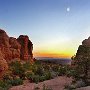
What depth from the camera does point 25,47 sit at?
159 ft

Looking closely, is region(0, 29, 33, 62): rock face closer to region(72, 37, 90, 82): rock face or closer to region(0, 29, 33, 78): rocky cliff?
region(0, 29, 33, 78): rocky cliff

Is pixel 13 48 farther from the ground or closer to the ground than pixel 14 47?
closer to the ground

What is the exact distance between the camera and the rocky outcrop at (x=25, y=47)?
4684 centimetres

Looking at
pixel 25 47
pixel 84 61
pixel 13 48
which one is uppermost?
pixel 25 47

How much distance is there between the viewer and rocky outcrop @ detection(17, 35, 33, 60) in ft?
154

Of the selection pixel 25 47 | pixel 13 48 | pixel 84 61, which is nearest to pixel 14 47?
pixel 13 48

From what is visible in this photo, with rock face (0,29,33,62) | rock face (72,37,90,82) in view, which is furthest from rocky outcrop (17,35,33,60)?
rock face (72,37,90,82)

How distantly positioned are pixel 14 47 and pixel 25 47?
592 cm

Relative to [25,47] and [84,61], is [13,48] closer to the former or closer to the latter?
[25,47]

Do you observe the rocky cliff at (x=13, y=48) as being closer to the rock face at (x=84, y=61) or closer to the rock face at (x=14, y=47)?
the rock face at (x=14, y=47)

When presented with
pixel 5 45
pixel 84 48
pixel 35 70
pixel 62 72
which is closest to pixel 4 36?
pixel 5 45

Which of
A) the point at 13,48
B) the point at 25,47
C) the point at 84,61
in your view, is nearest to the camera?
the point at 84,61

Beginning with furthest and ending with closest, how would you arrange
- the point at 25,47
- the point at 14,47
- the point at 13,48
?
the point at 25,47, the point at 14,47, the point at 13,48

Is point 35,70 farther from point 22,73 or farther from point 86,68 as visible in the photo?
point 86,68
